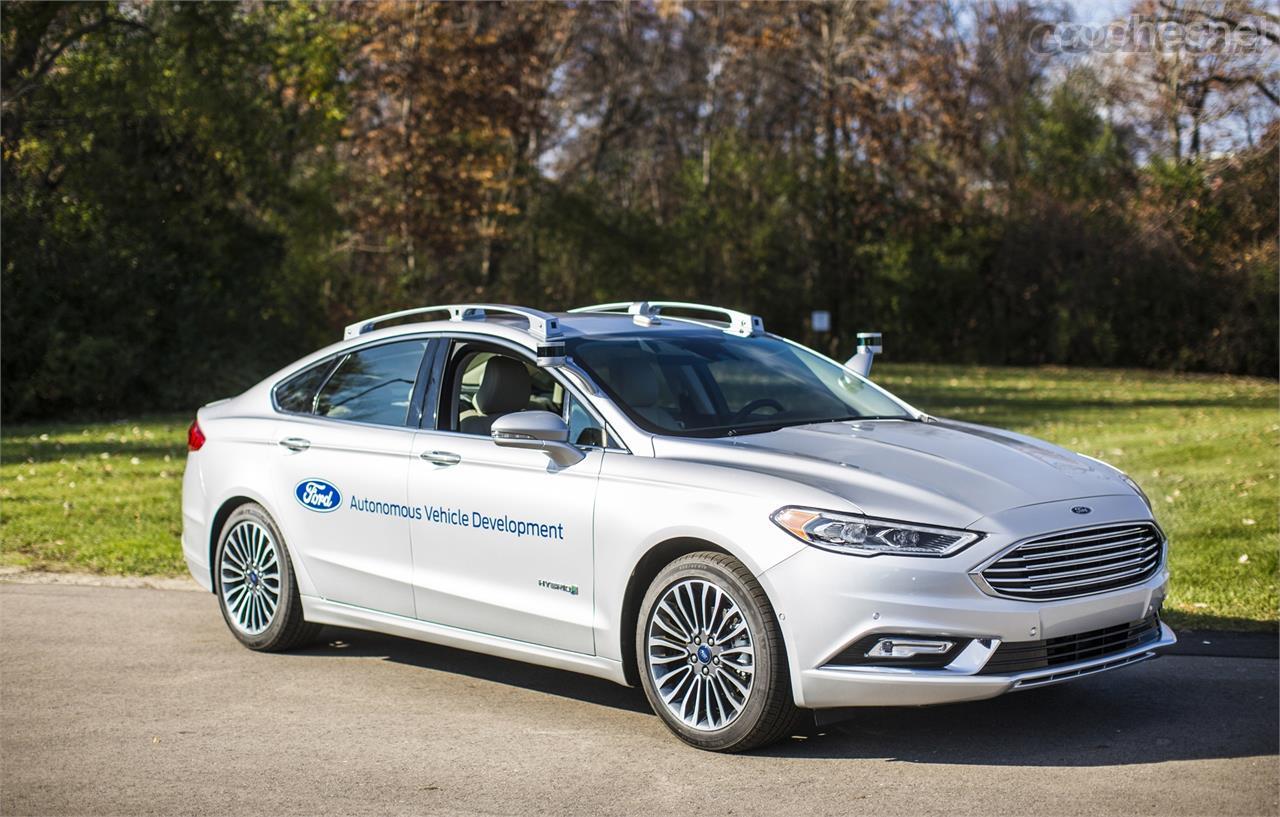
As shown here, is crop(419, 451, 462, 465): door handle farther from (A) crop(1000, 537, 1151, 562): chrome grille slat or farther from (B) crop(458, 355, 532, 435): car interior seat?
(A) crop(1000, 537, 1151, 562): chrome grille slat

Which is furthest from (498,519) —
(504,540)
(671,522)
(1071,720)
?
(1071,720)

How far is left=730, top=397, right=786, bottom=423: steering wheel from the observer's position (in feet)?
22.4

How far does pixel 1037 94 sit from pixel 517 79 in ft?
62.9

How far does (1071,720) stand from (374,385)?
12.1 ft

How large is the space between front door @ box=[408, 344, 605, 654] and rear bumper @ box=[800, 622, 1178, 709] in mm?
1138

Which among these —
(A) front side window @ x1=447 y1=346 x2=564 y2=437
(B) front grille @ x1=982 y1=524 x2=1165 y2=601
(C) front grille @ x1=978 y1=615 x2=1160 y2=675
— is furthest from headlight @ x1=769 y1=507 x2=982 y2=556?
(A) front side window @ x1=447 y1=346 x2=564 y2=437

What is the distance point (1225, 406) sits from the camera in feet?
83.5

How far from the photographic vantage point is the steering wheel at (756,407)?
683cm

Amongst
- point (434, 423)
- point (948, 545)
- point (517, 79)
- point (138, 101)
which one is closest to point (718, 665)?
point (948, 545)

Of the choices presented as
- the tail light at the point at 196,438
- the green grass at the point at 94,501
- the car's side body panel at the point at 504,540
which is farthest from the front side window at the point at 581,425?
the green grass at the point at 94,501

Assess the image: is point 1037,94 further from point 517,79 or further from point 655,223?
point 517,79

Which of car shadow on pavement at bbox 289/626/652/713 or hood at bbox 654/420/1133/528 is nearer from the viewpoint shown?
hood at bbox 654/420/1133/528

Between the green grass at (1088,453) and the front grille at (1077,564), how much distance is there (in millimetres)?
2488

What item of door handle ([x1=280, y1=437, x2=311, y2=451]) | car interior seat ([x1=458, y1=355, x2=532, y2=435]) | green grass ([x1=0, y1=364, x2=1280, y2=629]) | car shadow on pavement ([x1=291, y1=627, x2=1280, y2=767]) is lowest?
green grass ([x1=0, y1=364, x2=1280, y2=629])
